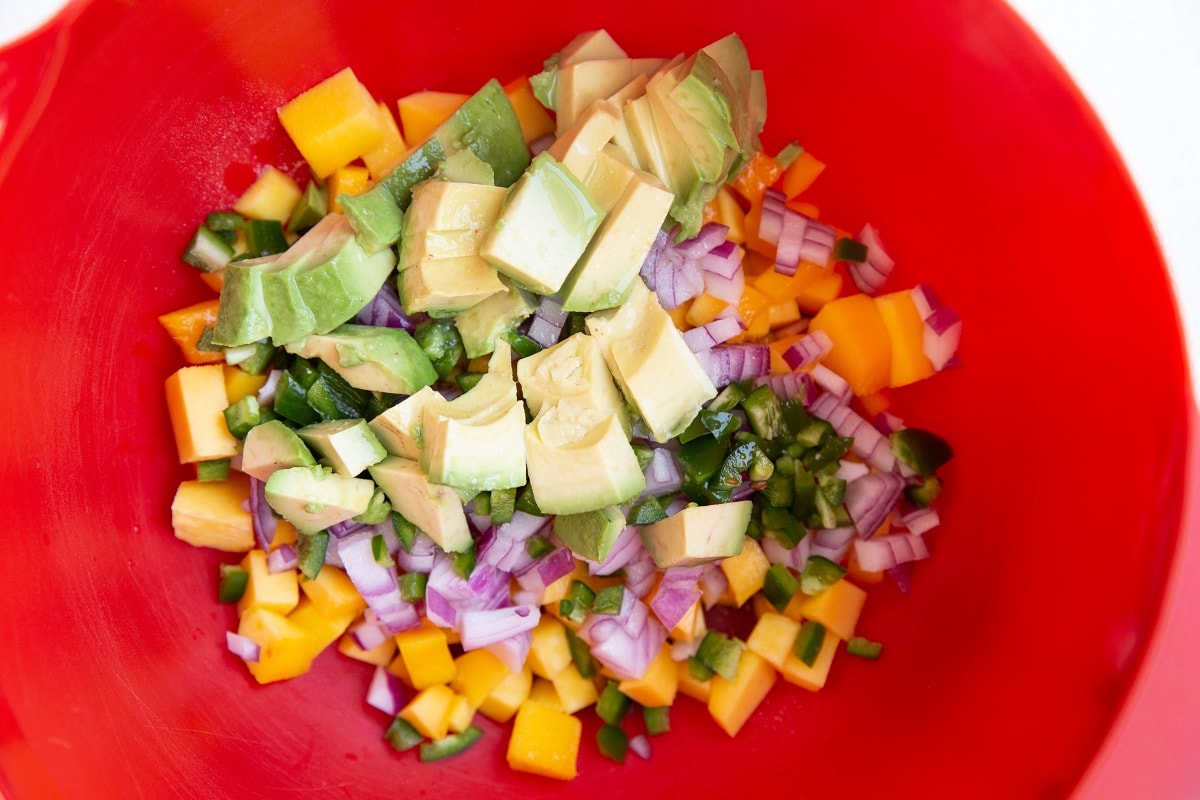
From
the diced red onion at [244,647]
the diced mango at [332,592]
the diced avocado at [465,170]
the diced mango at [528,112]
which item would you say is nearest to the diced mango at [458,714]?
the diced mango at [332,592]

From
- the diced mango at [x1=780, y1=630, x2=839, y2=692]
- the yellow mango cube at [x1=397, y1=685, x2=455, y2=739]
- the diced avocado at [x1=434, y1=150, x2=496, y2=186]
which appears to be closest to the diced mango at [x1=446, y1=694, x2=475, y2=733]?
the yellow mango cube at [x1=397, y1=685, x2=455, y2=739]

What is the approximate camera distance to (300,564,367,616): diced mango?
1668 mm

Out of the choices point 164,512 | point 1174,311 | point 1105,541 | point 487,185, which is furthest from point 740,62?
point 164,512

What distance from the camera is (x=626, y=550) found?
1709 millimetres

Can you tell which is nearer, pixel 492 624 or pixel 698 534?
pixel 698 534

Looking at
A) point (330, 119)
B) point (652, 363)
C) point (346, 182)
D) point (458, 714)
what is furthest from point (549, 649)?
point (330, 119)

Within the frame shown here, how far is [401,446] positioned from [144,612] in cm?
57

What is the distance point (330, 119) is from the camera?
1628mm

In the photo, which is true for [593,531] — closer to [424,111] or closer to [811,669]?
[811,669]

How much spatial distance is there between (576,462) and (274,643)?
69 centimetres

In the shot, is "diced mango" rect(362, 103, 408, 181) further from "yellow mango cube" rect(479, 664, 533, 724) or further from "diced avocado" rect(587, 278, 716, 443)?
"yellow mango cube" rect(479, 664, 533, 724)

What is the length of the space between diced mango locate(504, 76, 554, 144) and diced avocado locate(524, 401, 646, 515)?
1.89 ft

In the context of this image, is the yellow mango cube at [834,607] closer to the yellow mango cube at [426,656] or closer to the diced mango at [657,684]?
the diced mango at [657,684]

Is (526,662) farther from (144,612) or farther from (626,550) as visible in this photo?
(144,612)
